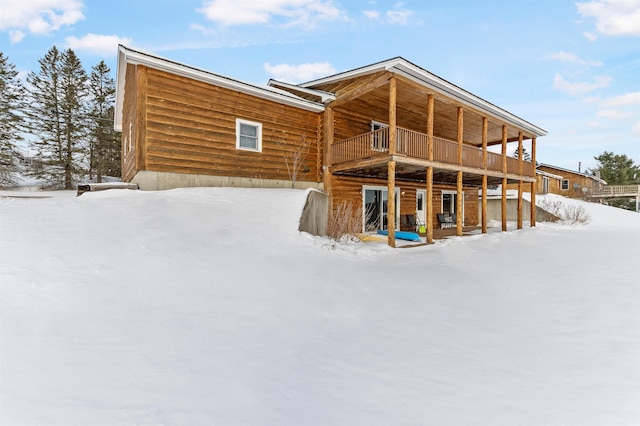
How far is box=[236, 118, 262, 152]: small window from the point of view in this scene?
38.6 ft

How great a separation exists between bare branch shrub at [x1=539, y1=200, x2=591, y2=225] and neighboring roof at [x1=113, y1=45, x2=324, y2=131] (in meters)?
19.7

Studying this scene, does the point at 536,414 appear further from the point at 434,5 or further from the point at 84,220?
the point at 434,5

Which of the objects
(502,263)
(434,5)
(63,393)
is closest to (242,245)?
(63,393)

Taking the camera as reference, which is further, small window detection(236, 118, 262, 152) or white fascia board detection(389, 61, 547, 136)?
small window detection(236, 118, 262, 152)

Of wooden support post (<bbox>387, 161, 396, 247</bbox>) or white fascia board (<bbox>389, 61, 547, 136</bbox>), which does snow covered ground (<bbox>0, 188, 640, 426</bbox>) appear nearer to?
wooden support post (<bbox>387, 161, 396, 247</bbox>)

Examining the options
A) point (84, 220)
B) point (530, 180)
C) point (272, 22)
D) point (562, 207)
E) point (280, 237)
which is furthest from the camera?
point (562, 207)

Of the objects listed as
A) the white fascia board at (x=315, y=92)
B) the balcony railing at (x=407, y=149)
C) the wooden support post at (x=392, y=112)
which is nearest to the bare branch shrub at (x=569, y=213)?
the balcony railing at (x=407, y=149)

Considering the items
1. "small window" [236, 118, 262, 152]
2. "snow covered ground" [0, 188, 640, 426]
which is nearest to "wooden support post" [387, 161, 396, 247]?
"snow covered ground" [0, 188, 640, 426]

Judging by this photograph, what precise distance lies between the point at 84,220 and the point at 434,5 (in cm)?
1163

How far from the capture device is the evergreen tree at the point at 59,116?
2698cm

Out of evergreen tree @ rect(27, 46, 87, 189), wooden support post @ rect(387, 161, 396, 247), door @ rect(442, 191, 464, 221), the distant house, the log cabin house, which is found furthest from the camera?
the distant house

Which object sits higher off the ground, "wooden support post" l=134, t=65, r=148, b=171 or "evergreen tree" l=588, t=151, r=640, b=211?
"evergreen tree" l=588, t=151, r=640, b=211

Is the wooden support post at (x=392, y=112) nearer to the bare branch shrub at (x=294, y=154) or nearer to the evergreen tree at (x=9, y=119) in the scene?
the bare branch shrub at (x=294, y=154)

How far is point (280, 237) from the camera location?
7.94 m
